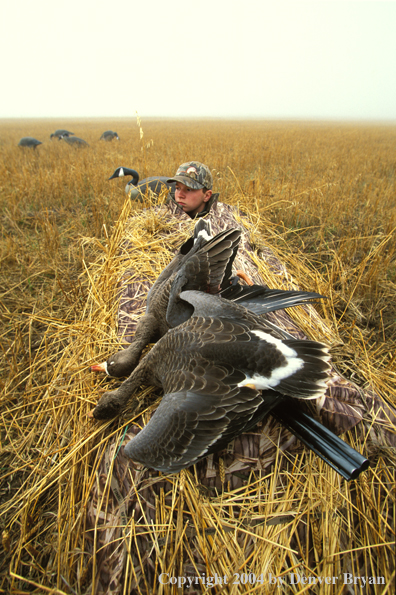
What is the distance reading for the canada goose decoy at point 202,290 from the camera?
201cm

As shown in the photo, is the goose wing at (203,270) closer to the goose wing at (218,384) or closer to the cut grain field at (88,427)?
the goose wing at (218,384)

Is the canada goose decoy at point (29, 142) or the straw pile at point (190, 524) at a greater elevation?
the canada goose decoy at point (29, 142)

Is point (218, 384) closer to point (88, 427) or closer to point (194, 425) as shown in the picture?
point (194, 425)

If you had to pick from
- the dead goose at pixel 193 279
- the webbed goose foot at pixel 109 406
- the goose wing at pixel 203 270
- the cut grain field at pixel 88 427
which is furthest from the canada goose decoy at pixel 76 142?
the webbed goose foot at pixel 109 406

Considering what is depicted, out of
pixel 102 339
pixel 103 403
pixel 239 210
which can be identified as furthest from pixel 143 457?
pixel 239 210

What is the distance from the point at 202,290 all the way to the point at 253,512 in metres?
1.41

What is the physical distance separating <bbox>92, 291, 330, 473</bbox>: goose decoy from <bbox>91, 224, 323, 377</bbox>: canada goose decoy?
232mm

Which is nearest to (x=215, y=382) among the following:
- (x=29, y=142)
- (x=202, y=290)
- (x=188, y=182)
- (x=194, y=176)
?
(x=202, y=290)

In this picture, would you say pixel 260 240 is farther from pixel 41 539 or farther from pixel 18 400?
pixel 41 539

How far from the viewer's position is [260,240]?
3.53 m

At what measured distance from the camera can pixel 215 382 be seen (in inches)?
59.2

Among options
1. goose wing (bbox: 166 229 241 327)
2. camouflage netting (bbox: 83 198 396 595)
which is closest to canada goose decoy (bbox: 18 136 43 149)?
goose wing (bbox: 166 229 241 327)

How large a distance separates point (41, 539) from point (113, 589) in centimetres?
63

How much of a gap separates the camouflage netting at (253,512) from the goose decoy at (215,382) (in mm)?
205
